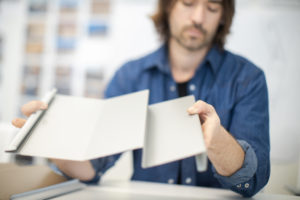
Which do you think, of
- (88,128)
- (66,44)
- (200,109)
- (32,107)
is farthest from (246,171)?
(66,44)

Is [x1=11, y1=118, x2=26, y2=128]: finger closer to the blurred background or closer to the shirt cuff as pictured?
the shirt cuff

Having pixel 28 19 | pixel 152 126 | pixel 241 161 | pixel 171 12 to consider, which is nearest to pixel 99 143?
pixel 152 126

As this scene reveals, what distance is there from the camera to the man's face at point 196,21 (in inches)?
21.0

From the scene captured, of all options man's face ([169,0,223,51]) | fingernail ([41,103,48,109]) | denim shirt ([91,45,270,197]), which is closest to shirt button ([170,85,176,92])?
denim shirt ([91,45,270,197])

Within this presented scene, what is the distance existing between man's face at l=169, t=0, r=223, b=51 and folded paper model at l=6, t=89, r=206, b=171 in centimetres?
25

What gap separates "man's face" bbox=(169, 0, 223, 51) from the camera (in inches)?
21.0

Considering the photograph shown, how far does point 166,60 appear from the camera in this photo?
2.28 feet

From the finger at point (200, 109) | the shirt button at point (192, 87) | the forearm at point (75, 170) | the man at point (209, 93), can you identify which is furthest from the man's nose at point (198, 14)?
the forearm at point (75, 170)

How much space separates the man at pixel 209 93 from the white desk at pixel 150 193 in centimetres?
3

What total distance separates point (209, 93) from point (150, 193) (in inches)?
9.2

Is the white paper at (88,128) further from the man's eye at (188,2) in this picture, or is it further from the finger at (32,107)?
the man's eye at (188,2)

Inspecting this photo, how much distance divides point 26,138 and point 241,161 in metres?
0.35

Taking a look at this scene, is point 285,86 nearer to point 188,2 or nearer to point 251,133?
point 251,133

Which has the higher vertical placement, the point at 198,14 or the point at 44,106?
the point at 198,14
